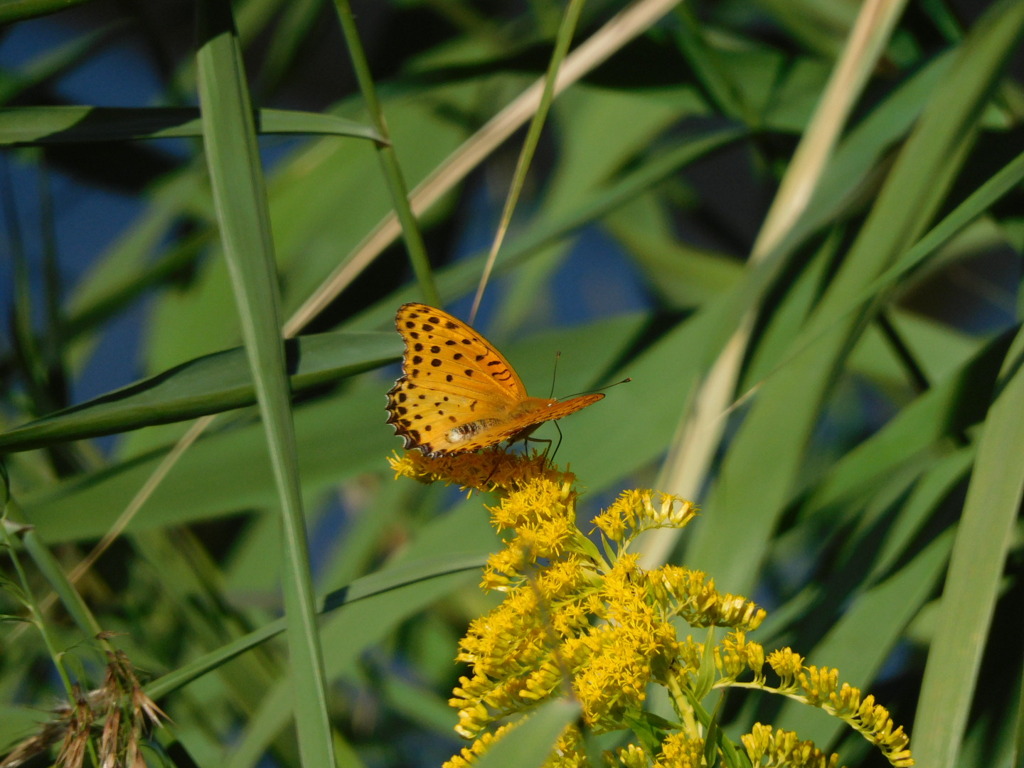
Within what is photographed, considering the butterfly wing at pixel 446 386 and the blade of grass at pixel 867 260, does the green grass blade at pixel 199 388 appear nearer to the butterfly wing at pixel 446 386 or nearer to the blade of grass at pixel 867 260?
the butterfly wing at pixel 446 386

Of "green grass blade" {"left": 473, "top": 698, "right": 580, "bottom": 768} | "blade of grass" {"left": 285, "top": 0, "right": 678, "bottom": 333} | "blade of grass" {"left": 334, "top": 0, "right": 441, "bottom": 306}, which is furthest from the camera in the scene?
"blade of grass" {"left": 285, "top": 0, "right": 678, "bottom": 333}

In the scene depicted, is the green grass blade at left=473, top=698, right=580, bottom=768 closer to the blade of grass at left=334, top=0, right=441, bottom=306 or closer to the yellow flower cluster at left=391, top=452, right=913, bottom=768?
the yellow flower cluster at left=391, top=452, right=913, bottom=768

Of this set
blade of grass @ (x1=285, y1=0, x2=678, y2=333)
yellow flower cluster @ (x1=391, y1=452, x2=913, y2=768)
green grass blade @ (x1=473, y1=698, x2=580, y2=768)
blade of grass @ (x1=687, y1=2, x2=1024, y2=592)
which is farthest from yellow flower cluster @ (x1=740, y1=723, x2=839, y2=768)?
blade of grass @ (x1=285, y1=0, x2=678, y2=333)

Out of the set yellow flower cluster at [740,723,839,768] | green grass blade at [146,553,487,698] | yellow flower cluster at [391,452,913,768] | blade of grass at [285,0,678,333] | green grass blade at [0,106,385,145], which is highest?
blade of grass at [285,0,678,333]

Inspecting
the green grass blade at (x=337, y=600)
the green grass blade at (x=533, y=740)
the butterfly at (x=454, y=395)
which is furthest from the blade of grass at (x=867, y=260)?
the green grass blade at (x=533, y=740)

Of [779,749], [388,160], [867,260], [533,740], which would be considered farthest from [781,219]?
[533,740]

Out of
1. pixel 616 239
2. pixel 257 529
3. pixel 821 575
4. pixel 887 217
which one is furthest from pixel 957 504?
pixel 257 529

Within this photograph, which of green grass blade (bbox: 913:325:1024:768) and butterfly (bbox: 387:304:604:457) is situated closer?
green grass blade (bbox: 913:325:1024:768)
